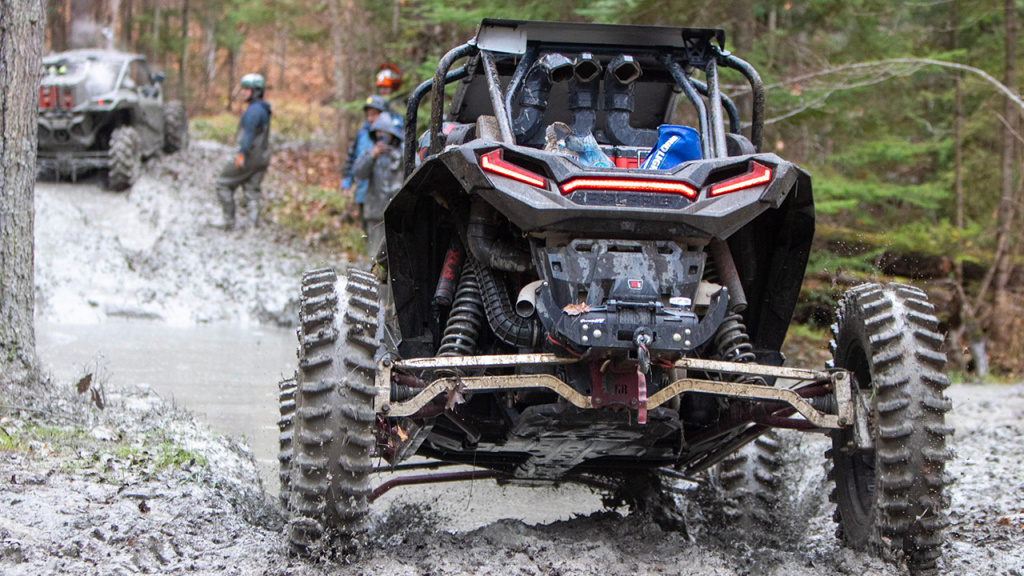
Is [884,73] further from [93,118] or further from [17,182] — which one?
[93,118]

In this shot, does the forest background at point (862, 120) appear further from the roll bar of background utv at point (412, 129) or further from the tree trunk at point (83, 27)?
the roll bar of background utv at point (412, 129)

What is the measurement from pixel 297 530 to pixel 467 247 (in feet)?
5.40

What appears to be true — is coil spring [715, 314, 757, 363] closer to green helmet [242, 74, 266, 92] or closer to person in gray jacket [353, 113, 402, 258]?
person in gray jacket [353, 113, 402, 258]

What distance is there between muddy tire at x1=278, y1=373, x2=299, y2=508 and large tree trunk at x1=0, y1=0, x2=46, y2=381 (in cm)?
194

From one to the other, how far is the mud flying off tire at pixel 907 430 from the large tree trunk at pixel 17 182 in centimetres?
514

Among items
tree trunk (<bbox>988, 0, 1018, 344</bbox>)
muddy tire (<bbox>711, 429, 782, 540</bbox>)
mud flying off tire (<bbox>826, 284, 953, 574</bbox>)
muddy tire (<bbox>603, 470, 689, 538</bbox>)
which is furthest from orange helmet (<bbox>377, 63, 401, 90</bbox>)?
mud flying off tire (<bbox>826, 284, 953, 574</bbox>)

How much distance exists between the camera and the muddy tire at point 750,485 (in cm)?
641

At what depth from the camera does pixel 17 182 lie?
673 centimetres

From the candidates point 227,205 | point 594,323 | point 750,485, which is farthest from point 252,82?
point 594,323

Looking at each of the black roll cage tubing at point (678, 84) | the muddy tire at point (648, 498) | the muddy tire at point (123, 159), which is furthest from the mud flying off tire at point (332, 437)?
the muddy tire at point (123, 159)

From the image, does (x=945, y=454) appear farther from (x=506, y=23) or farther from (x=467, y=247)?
(x=506, y=23)

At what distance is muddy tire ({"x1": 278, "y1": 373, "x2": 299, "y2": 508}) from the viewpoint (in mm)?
5637

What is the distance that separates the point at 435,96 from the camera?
17.9ft

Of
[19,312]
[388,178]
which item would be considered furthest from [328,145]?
[19,312]
